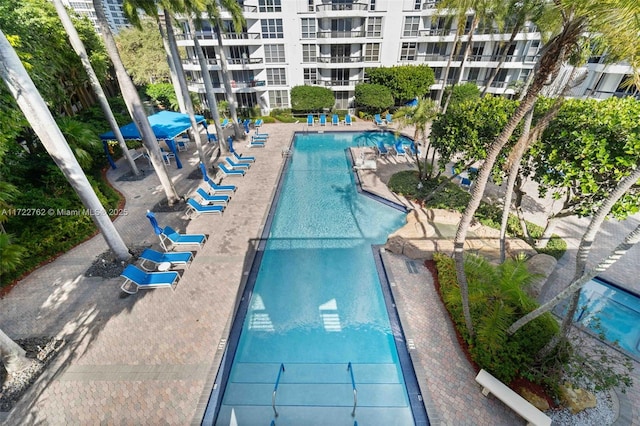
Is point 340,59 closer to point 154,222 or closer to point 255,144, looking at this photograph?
point 255,144

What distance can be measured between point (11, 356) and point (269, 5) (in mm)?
31163

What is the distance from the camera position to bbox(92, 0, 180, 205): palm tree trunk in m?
10.3

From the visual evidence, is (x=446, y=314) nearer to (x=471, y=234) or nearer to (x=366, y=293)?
(x=366, y=293)

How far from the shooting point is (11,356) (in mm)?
6730

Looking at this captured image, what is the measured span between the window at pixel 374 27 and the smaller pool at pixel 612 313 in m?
27.8

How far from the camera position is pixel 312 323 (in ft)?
28.2

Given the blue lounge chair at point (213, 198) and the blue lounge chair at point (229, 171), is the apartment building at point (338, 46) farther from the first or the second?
the blue lounge chair at point (213, 198)

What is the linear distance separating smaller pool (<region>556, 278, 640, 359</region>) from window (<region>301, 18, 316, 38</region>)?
2934 centimetres

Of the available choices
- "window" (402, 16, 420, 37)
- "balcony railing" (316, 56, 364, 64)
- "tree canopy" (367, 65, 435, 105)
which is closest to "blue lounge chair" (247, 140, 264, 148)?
"balcony railing" (316, 56, 364, 64)

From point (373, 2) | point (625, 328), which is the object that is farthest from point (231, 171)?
point (373, 2)

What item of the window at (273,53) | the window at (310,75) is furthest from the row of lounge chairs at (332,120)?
the window at (273,53)

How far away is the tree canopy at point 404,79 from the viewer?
26984mm

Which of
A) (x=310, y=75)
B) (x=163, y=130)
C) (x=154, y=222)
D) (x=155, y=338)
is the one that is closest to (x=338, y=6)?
(x=310, y=75)

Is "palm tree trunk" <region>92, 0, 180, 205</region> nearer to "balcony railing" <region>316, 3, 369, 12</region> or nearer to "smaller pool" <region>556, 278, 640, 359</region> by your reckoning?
"smaller pool" <region>556, 278, 640, 359</region>
